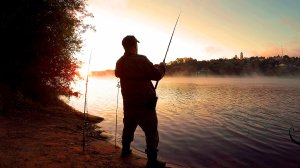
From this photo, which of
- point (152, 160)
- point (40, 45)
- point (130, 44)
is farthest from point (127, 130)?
point (40, 45)

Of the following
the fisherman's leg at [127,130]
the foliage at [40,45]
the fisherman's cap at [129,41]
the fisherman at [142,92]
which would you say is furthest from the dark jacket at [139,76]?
the foliage at [40,45]

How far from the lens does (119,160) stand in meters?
7.63

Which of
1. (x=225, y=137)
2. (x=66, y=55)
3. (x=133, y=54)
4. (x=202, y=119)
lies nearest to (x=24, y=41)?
(x=66, y=55)

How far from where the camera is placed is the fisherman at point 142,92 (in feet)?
22.1

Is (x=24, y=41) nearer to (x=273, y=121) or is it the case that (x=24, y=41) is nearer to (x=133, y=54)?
(x=133, y=54)

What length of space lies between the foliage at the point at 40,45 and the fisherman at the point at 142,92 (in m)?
7.94

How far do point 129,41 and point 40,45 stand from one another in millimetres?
8311

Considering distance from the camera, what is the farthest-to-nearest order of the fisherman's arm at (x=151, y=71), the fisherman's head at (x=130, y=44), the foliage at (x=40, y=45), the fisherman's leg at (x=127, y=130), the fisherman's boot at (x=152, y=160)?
the foliage at (x=40, y=45)
the fisherman's leg at (x=127, y=130)
the fisherman's head at (x=130, y=44)
the fisherman's boot at (x=152, y=160)
the fisherman's arm at (x=151, y=71)

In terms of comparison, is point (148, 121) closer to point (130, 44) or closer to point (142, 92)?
point (142, 92)

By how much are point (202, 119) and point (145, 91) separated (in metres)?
14.9

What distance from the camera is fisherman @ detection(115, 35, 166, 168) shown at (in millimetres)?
6750

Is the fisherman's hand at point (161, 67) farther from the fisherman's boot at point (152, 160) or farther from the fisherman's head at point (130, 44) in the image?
the fisherman's boot at point (152, 160)

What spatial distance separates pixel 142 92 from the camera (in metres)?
6.80

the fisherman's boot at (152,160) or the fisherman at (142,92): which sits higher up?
the fisherman at (142,92)
